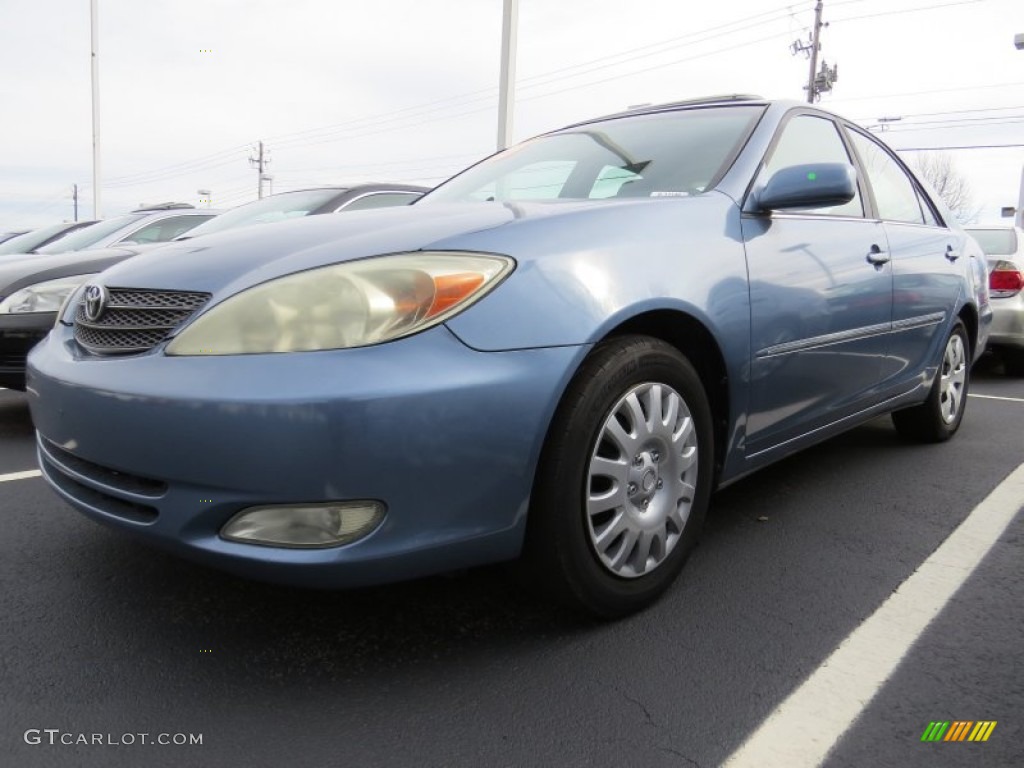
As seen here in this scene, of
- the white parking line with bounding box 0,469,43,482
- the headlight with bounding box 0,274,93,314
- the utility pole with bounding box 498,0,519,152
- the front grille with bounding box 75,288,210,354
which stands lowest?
the white parking line with bounding box 0,469,43,482

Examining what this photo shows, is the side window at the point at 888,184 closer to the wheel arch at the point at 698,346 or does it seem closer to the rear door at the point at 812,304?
the rear door at the point at 812,304

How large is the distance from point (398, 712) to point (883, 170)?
3.07 metres

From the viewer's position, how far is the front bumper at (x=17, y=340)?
12.2 ft

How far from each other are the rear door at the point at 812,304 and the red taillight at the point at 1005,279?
417 centimetres

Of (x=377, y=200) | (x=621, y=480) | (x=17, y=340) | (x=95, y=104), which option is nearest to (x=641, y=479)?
(x=621, y=480)

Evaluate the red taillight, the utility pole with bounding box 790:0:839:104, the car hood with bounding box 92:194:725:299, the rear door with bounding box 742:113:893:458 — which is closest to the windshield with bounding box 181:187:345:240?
the car hood with bounding box 92:194:725:299

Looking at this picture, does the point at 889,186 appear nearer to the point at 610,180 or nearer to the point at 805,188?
the point at 805,188

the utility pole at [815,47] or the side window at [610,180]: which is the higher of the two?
the utility pole at [815,47]

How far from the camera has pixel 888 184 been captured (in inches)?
136

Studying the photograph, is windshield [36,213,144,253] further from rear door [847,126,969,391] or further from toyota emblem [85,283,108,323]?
rear door [847,126,969,391]

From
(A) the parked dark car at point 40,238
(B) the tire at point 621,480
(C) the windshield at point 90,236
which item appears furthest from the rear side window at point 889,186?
(A) the parked dark car at point 40,238

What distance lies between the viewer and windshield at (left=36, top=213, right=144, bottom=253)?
19.4 feet

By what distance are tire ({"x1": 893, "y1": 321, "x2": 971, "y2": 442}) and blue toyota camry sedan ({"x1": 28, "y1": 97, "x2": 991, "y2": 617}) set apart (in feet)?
5.06

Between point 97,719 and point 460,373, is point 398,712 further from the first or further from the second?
point 460,373
